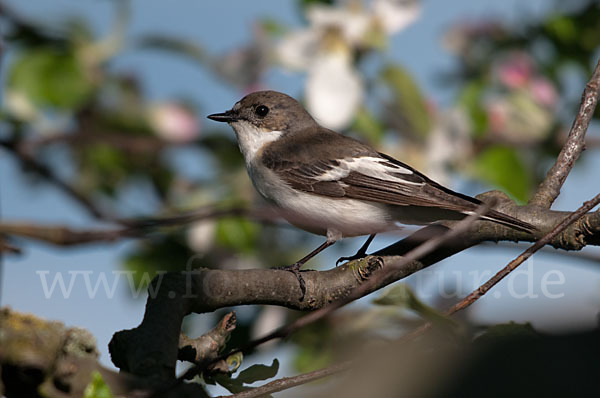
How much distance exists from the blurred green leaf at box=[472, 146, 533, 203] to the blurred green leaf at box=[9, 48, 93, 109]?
318cm

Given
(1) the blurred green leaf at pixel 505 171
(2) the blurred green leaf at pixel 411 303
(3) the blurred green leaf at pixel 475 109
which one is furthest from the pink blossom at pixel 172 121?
(2) the blurred green leaf at pixel 411 303

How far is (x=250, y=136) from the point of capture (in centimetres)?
602

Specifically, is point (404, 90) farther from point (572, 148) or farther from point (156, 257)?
point (156, 257)

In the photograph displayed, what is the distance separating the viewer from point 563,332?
4.99ft

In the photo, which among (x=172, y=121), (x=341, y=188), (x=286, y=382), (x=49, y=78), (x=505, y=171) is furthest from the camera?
(x=172, y=121)

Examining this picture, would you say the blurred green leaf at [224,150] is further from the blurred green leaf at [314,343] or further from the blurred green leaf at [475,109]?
the blurred green leaf at [475,109]

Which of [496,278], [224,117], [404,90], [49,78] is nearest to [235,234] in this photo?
[224,117]

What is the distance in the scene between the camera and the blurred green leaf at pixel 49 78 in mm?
5391

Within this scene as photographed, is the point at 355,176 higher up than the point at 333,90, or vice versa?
the point at 333,90

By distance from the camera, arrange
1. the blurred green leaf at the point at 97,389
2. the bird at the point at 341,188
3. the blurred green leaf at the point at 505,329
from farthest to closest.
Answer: the bird at the point at 341,188, the blurred green leaf at the point at 505,329, the blurred green leaf at the point at 97,389

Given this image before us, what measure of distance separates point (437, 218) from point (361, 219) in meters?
0.52

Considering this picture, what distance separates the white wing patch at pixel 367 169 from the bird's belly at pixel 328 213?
200 millimetres

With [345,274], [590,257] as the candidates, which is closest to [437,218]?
[345,274]

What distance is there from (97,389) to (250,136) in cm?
418
